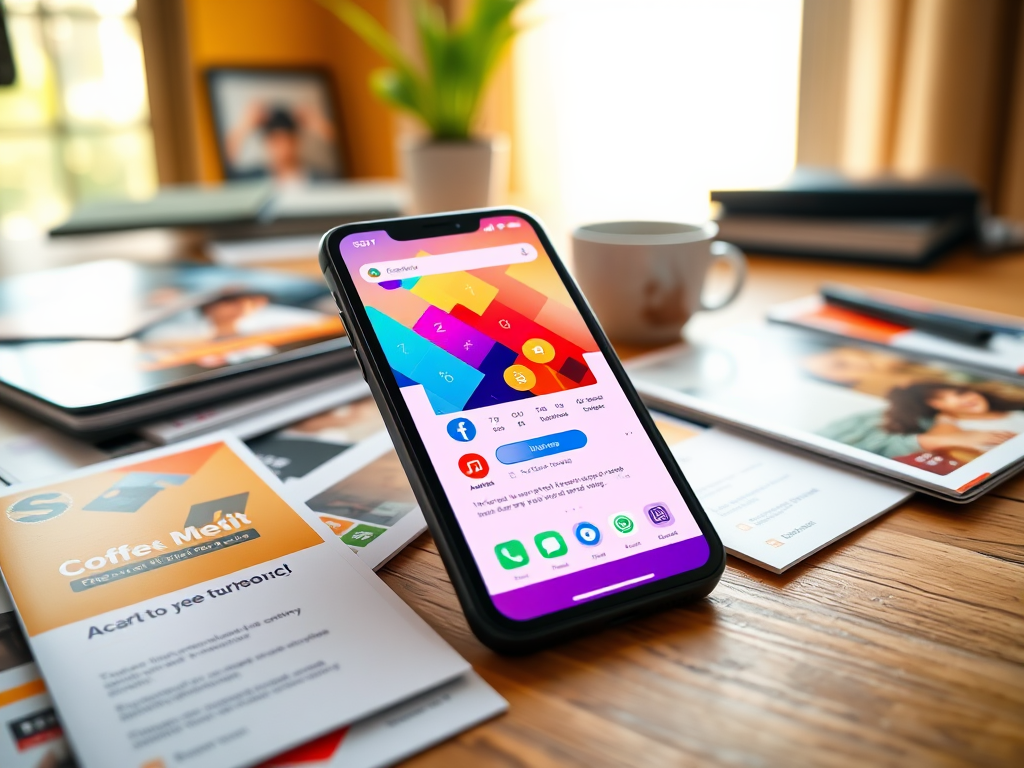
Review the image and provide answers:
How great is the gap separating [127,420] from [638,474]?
361 millimetres

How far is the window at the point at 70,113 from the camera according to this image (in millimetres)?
2391

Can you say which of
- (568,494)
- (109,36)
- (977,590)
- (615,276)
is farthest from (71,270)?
(109,36)

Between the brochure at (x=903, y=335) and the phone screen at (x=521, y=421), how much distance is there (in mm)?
380

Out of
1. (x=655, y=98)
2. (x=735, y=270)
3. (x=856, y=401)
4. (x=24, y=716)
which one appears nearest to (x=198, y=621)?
(x=24, y=716)

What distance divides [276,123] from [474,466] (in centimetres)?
→ 274

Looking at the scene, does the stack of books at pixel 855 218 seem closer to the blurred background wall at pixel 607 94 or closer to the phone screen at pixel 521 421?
the blurred background wall at pixel 607 94

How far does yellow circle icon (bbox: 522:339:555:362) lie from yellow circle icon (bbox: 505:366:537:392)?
0.01m

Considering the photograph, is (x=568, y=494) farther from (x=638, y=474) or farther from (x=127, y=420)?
(x=127, y=420)

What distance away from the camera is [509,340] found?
0.46 metres

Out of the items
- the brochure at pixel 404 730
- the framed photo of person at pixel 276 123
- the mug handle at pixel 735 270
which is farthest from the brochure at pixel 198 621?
the framed photo of person at pixel 276 123

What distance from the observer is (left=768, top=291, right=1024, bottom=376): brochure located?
67 cm

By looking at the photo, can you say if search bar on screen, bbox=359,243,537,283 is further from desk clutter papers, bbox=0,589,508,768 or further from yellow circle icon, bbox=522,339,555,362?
desk clutter papers, bbox=0,589,508,768

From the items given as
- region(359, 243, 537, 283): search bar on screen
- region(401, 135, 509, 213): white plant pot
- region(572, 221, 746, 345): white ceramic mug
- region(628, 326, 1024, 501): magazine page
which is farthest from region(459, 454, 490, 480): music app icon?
region(401, 135, 509, 213): white plant pot

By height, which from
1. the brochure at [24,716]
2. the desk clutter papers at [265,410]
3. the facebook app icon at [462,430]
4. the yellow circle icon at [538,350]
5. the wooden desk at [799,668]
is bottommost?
the wooden desk at [799,668]
